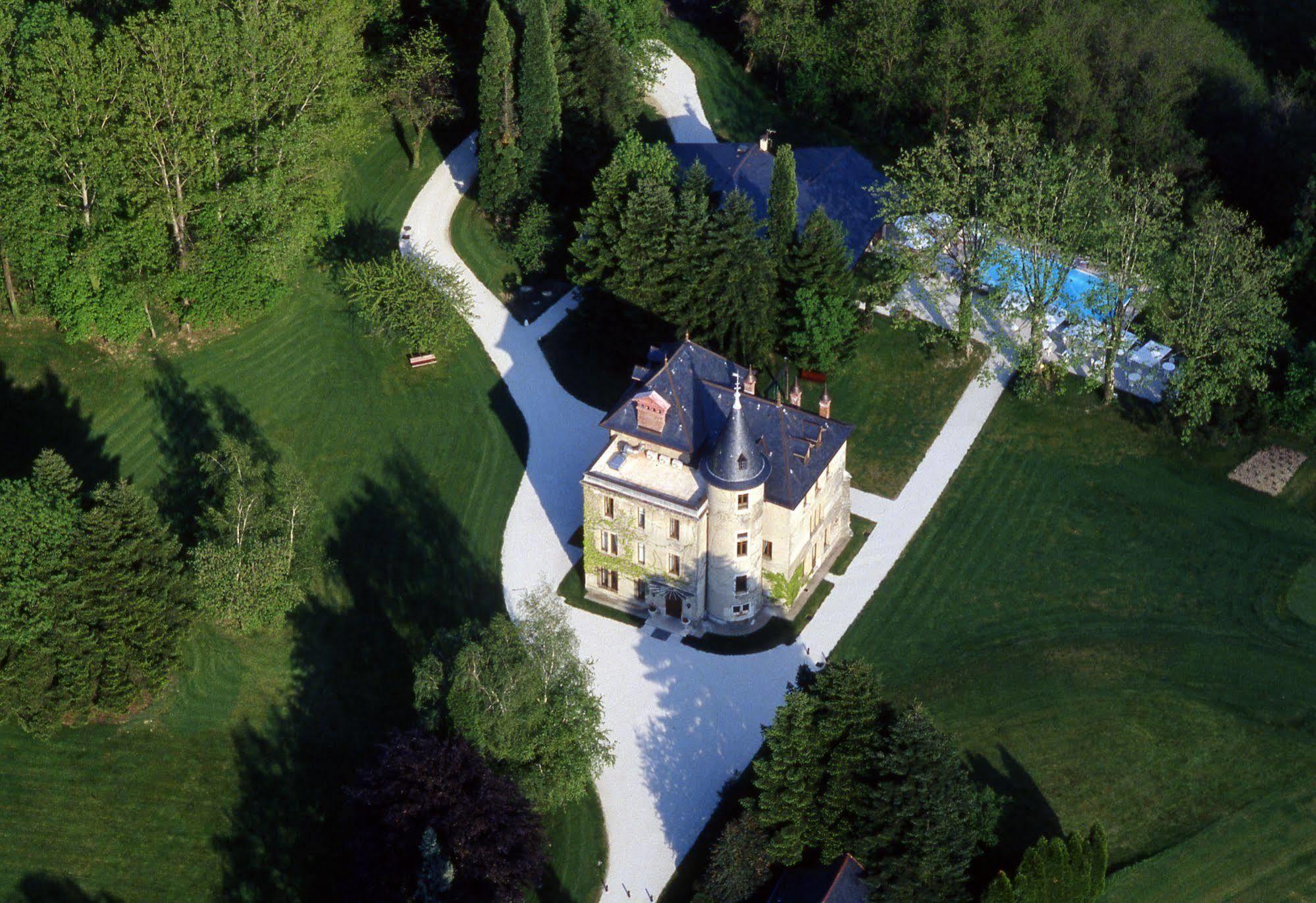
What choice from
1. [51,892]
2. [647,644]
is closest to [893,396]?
[647,644]

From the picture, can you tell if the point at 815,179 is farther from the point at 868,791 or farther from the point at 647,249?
the point at 868,791

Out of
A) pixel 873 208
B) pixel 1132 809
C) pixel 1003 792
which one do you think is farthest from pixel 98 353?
pixel 1132 809

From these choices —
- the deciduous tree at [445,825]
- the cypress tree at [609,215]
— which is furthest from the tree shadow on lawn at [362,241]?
the deciduous tree at [445,825]

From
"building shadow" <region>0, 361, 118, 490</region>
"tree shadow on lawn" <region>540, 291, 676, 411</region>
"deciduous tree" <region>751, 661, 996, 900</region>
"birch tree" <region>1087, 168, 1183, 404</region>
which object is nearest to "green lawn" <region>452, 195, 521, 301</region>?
"tree shadow on lawn" <region>540, 291, 676, 411</region>

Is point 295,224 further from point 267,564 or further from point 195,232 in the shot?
point 267,564

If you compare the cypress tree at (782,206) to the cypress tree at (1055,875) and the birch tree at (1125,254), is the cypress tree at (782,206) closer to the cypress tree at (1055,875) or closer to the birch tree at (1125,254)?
the birch tree at (1125,254)

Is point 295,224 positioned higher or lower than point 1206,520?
higher
